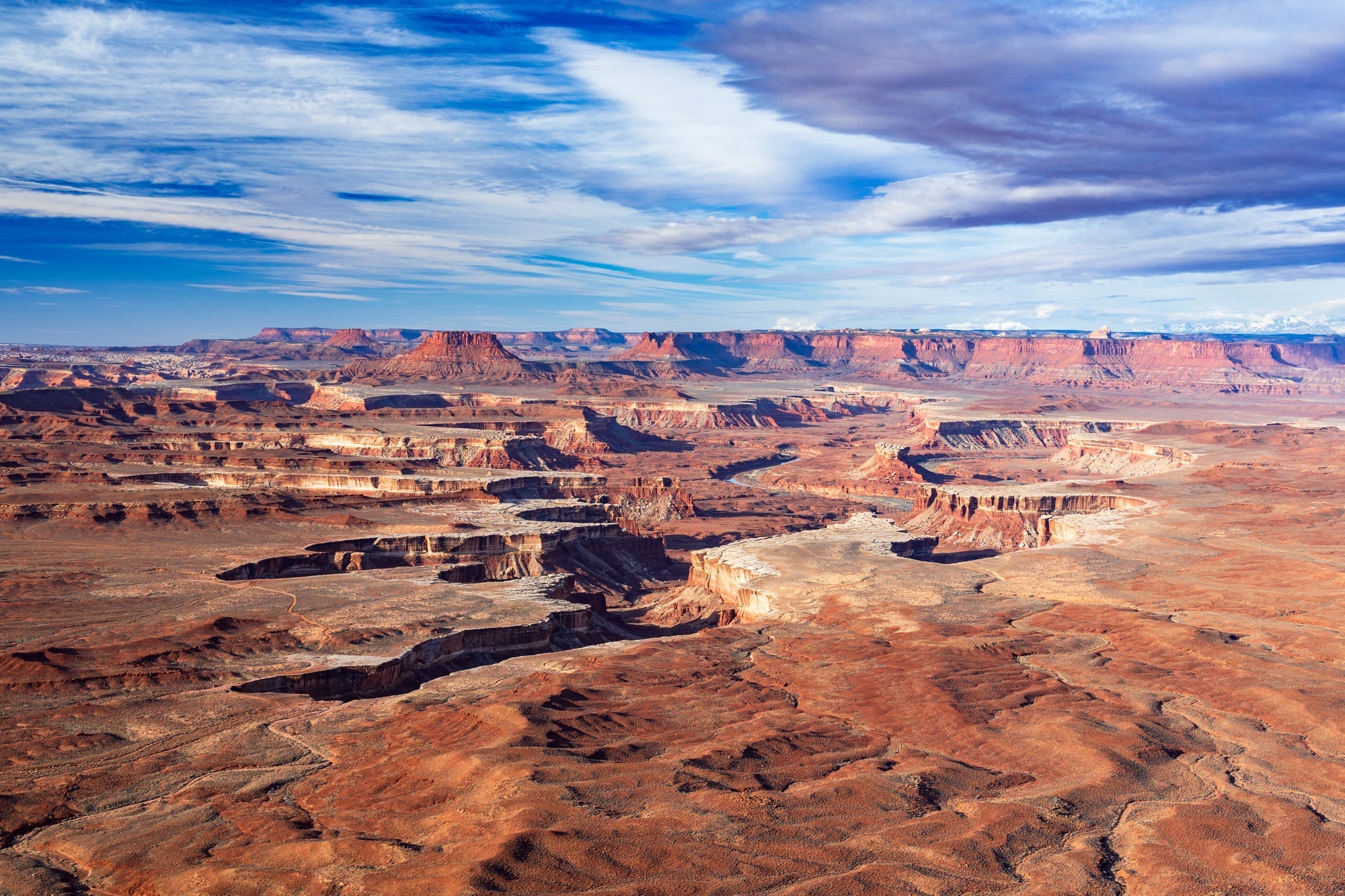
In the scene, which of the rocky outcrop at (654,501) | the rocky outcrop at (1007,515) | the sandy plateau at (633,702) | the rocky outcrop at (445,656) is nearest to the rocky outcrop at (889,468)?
the rocky outcrop at (1007,515)

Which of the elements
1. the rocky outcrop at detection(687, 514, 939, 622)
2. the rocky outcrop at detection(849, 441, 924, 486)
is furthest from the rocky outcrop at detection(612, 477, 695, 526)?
the rocky outcrop at detection(849, 441, 924, 486)

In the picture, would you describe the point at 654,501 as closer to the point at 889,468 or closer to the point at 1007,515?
the point at 1007,515

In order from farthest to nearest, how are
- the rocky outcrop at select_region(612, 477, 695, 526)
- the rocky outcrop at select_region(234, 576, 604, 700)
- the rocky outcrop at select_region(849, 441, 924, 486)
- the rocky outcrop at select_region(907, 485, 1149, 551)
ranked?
the rocky outcrop at select_region(849, 441, 924, 486) < the rocky outcrop at select_region(612, 477, 695, 526) < the rocky outcrop at select_region(907, 485, 1149, 551) < the rocky outcrop at select_region(234, 576, 604, 700)

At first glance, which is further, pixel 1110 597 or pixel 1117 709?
pixel 1110 597

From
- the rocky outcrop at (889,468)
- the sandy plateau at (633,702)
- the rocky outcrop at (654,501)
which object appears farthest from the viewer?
the rocky outcrop at (889,468)

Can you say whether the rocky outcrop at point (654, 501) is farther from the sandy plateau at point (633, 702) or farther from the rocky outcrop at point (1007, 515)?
the rocky outcrop at point (1007, 515)

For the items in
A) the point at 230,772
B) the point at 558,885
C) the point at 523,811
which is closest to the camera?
the point at 558,885

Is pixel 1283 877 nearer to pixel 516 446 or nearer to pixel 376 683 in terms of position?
pixel 376 683

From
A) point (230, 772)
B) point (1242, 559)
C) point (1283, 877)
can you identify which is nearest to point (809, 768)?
point (1283, 877)

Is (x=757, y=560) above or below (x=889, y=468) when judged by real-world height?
above

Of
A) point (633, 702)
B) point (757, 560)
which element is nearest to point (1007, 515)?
point (757, 560)

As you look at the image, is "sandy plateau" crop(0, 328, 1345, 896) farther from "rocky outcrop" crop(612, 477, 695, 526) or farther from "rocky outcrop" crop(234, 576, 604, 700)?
"rocky outcrop" crop(612, 477, 695, 526)
